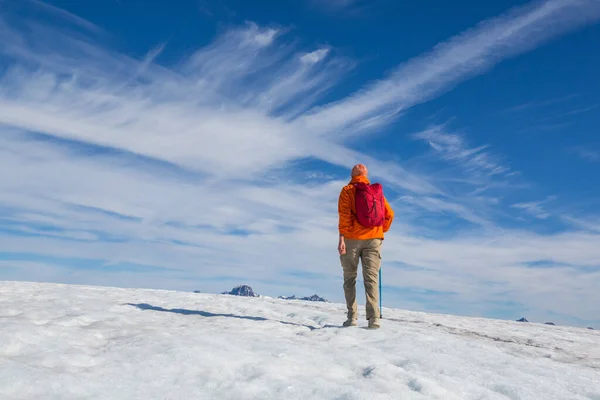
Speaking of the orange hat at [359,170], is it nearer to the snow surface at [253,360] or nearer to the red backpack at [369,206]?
the red backpack at [369,206]

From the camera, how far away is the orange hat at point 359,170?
1048cm

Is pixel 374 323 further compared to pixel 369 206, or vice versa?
pixel 369 206

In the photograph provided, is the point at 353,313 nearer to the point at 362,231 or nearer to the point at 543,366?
the point at 362,231

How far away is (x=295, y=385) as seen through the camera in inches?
219

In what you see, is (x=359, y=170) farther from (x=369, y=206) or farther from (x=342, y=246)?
(x=342, y=246)

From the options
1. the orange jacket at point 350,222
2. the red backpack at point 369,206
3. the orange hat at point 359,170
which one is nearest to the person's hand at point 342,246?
the orange jacket at point 350,222

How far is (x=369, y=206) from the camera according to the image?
10008 millimetres

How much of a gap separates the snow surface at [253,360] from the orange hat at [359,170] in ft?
11.9

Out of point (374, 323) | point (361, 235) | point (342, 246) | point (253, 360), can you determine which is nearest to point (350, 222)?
point (361, 235)

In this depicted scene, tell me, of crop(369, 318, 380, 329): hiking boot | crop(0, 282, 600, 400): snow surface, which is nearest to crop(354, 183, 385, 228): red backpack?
crop(369, 318, 380, 329): hiking boot

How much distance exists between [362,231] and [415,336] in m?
2.55

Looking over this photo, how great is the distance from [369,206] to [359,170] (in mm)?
997

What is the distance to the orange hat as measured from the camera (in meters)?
10.5

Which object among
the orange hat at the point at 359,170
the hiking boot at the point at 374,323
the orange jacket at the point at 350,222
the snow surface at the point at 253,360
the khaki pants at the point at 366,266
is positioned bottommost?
the snow surface at the point at 253,360
